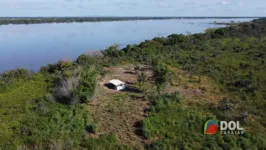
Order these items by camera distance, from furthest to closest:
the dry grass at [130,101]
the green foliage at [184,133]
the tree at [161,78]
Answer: the tree at [161,78] → the dry grass at [130,101] → the green foliage at [184,133]

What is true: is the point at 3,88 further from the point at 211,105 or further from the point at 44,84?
the point at 211,105

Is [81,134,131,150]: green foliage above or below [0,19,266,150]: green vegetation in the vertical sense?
below

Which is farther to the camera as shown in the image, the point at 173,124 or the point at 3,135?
the point at 173,124

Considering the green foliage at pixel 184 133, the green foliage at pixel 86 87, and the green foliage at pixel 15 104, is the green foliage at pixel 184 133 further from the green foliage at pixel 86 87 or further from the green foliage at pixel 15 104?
the green foliage at pixel 15 104

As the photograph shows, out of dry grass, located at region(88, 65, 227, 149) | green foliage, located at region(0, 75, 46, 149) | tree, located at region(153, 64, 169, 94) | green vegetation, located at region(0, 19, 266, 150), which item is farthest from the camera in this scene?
tree, located at region(153, 64, 169, 94)

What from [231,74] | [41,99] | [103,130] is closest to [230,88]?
[231,74]

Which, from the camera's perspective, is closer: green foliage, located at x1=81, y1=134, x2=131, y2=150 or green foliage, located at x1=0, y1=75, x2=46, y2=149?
green foliage, located at x1=81, y1=134, x2=131, y2=150

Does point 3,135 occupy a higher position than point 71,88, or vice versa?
point 71,88

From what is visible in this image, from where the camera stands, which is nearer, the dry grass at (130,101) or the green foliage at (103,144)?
the green foliage at (103,144)

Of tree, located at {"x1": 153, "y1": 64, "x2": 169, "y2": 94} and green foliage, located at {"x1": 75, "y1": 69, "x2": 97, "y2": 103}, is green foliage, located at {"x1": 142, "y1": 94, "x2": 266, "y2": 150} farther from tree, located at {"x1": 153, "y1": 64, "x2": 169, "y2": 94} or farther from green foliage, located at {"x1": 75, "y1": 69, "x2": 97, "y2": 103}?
green foliage, located at {"x1": 75, "y1": 69, "x2": 97, "y2": 103}

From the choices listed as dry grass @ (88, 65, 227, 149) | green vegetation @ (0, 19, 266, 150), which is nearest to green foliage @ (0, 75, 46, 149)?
green vegetation @ (0, 19, 266, 150)

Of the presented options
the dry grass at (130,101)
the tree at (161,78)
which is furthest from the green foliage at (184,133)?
the tree at (161,78)
